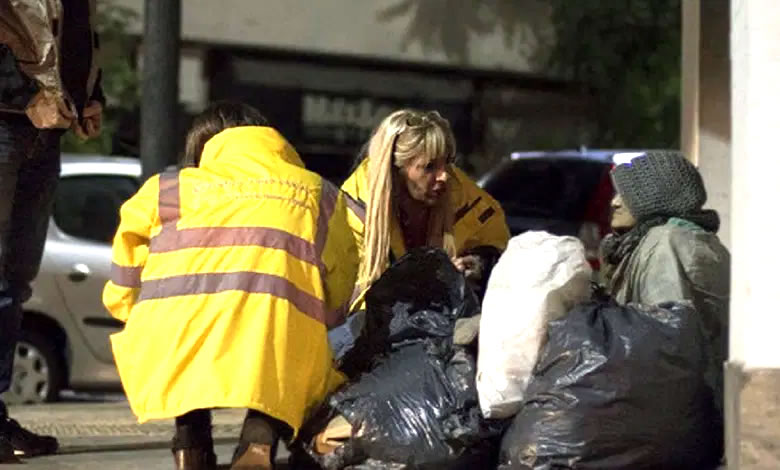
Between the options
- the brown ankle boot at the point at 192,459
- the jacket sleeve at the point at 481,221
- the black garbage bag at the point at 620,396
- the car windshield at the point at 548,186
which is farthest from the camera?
the car windshield at the point at 548,186

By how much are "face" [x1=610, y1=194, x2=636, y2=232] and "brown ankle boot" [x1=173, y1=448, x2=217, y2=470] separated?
1.72 metres

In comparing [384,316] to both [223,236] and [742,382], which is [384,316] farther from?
[742,382]

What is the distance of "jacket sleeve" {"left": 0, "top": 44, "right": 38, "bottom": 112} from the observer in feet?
18.5

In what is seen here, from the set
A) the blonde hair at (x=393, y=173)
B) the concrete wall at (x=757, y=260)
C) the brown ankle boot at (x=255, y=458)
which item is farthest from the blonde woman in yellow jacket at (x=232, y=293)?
the concrete wall at (x=757, y=260)

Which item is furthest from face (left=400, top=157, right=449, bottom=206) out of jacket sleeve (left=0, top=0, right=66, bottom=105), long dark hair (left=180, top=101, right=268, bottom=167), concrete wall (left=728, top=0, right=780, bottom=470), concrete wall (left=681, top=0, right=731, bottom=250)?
concrete wall (left=681, top=0, right=731, bottom=250)

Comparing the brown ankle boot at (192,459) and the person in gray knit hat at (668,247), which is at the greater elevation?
the person in gray knit hat at (668,247)

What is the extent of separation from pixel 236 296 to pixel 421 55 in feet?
39.1

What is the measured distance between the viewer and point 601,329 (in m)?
4.96

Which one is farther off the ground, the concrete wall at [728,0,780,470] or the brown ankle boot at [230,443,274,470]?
the concrete wall at [728,0,780,470]

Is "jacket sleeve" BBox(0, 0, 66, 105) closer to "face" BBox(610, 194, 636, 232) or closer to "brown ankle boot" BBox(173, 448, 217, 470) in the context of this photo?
"brown ankle boot" BBox(173, 448, 217, 470)

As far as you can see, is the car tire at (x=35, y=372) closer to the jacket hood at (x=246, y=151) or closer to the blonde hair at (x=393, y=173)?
the blonde hair at (x=393, y=173)

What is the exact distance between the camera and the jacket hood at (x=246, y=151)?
5.54m

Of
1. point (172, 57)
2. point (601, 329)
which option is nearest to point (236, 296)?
point (601, 329)

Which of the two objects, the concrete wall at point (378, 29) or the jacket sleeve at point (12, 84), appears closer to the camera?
the jacket sleeve at point (12, 84)
